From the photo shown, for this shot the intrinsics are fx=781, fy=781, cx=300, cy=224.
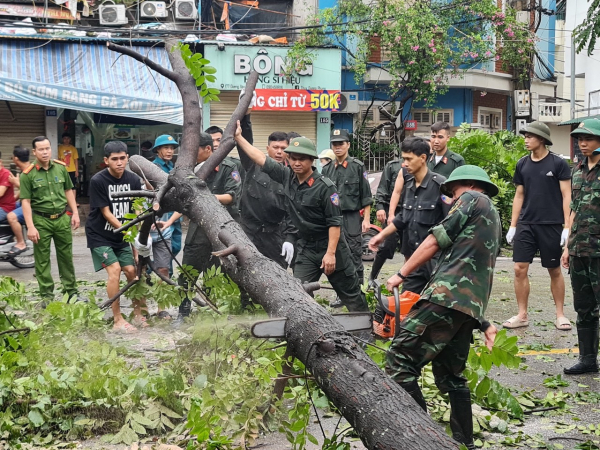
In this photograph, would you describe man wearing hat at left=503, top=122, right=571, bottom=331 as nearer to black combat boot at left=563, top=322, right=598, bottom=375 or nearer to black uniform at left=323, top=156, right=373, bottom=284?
black combat boot at left=563, top=322, right=598, bottom=375

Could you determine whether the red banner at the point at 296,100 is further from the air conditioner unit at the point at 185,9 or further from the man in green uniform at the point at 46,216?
the man in green uniform at the point at 46,216

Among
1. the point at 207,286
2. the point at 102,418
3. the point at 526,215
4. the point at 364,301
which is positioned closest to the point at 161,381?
the point at 102,418

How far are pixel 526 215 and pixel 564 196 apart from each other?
0.41 m

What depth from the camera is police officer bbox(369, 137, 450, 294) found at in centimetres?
698

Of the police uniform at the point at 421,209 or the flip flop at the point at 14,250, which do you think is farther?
the flip flop at the point at 14,250

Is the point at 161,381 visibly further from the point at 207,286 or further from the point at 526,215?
the point at 526,215

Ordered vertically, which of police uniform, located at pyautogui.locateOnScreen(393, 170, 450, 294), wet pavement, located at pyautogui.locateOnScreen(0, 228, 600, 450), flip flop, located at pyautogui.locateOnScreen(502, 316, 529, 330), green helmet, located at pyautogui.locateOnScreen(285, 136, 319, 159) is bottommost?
wet pavement, located at pyautogui.locateOnScreen(0, 228, 600, 450)

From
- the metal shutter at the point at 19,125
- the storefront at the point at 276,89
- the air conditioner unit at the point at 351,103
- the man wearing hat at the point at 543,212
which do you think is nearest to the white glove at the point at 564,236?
the man wearing hat at the point at 543,212

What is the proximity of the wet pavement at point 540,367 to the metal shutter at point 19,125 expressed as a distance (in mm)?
7910

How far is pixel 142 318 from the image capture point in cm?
750

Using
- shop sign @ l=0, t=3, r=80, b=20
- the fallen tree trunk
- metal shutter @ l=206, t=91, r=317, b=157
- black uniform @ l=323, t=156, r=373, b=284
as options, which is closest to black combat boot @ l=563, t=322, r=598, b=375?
the fallen tree trunk

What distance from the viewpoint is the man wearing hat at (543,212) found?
765cm

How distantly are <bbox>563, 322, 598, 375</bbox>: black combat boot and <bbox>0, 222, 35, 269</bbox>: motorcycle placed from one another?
335 inches

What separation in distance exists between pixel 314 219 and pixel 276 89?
13.5m
